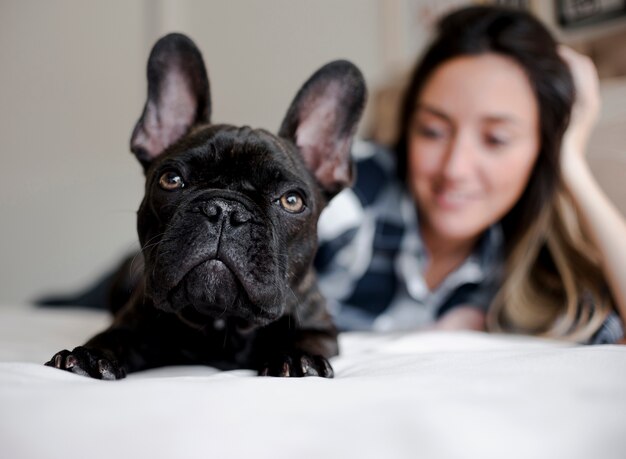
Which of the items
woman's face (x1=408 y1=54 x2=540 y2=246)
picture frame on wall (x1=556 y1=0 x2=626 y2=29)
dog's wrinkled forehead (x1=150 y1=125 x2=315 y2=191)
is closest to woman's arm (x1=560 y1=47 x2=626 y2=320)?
woman's face (x1=408 y1=54 x2=540 y2=246)

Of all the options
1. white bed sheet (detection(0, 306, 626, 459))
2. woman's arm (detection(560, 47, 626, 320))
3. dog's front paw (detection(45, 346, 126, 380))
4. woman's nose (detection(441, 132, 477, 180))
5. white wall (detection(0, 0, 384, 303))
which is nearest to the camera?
white bed sheet (detection(0, 306, 626, 459))

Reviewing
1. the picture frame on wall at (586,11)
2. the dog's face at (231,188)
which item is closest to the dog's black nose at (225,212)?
the dog's face at (231,188)

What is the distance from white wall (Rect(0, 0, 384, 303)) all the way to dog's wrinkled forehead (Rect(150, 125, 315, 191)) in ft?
6.12

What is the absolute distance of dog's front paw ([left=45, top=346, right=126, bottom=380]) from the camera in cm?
86

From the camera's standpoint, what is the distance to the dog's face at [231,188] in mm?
920

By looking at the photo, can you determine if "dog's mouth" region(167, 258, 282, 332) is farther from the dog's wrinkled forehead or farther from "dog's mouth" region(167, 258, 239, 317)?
the dog's wrinkled forehead

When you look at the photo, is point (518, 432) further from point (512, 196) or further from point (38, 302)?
point (38, 302)

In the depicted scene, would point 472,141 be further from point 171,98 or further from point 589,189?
point 171,98

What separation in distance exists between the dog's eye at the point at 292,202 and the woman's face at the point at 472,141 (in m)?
0.86

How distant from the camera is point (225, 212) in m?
0.92

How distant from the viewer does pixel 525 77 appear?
75.9 inches

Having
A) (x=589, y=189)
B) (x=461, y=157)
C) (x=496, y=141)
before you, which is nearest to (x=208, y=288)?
(x=461, y=157)

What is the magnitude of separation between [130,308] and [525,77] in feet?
4.83

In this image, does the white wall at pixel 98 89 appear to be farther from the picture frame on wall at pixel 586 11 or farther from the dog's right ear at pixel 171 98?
the dog's right ear at pixel 171 98
